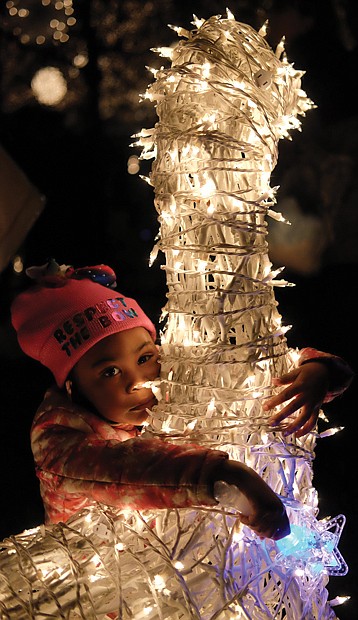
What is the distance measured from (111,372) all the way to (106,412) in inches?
2.4

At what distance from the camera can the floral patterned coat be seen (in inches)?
29.2

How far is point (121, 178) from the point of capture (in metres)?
1.54

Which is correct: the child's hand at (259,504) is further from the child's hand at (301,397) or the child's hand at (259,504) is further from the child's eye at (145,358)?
the child's eye at (145,358)

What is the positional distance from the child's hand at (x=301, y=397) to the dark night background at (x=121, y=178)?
0.66 metres

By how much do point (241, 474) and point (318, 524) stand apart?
16 centimetres

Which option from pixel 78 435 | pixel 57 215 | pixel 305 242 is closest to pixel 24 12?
pixel 57 215

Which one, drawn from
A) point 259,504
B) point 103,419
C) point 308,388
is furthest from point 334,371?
point 103,419

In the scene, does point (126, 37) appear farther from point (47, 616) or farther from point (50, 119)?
point (47, 616)

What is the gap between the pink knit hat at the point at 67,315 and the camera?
3.35 feet

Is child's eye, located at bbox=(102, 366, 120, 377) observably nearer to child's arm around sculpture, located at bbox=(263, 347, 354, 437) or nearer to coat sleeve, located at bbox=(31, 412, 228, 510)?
coat sleeve, located at bbox=(31, 412, 228, 510)

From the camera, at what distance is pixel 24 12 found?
154 centimetres

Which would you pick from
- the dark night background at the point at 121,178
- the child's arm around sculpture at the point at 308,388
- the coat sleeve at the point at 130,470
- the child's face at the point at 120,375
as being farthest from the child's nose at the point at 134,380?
the dark night background at the point at 121,178

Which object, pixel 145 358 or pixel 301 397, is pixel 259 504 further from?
pixel 145 358

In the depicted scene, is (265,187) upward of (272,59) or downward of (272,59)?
downward
